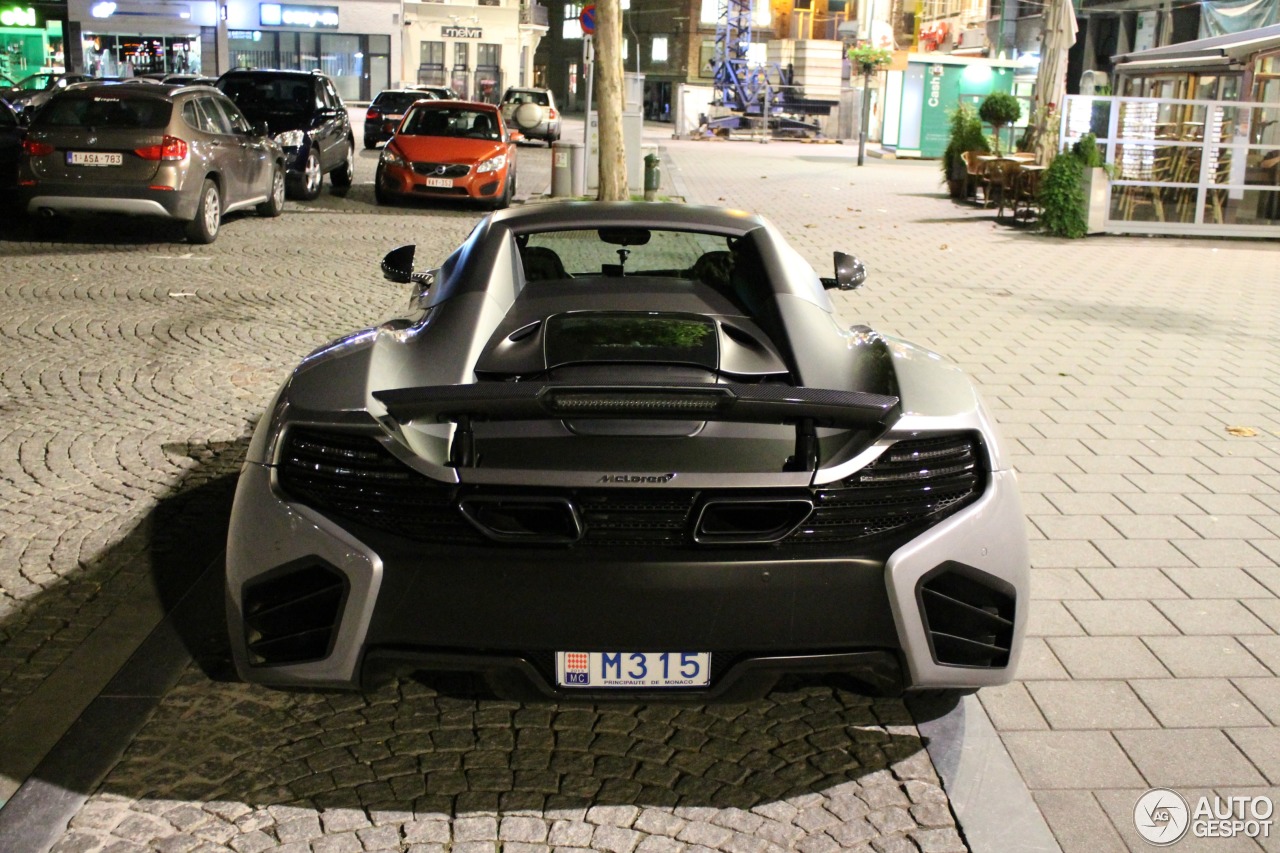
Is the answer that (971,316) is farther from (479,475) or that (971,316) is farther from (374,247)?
(479,475)

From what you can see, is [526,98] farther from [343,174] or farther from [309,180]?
[309,180]

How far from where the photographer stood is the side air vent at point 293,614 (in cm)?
321

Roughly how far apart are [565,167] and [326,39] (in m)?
41.7

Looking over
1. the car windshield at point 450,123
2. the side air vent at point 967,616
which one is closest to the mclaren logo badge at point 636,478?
the side air vent at point 967,616

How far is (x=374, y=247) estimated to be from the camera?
14.7 metres

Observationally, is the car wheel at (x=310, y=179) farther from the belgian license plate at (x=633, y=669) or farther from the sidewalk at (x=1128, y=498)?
the belgian license plate at (x=633, y=669)

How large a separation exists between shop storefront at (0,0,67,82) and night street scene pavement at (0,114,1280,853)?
172 ft

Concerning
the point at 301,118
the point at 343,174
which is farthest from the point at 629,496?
the point at 343,174

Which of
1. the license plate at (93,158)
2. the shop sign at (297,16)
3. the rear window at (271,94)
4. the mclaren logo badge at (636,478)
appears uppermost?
the shop sign at (297,16)

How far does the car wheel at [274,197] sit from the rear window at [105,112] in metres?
2.92

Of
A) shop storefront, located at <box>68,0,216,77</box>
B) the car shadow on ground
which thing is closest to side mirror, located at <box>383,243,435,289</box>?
the car shadow on ground

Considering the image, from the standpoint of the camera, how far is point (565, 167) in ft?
68.3

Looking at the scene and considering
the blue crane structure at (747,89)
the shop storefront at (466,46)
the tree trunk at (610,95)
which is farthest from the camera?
the shop storefront at (466,46)

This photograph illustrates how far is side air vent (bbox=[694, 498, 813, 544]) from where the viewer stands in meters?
3.11
